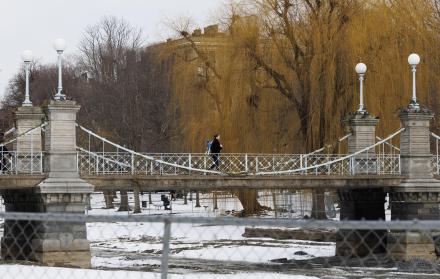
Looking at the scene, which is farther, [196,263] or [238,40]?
[238,40]

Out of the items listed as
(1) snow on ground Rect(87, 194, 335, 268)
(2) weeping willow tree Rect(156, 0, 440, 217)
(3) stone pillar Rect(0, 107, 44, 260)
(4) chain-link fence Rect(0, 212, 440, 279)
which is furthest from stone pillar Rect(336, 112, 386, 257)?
(3) stone pillar Rect(0, 107, 44, 260)

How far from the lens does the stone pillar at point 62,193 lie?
29562 mm

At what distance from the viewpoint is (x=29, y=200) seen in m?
31.4

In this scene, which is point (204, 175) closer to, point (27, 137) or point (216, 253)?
point (216, 253)

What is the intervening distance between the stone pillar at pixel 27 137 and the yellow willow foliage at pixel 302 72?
38.5 ft

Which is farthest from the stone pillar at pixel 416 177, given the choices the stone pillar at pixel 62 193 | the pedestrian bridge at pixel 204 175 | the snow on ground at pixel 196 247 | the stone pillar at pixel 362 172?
the stone pillar at pixel 62 193

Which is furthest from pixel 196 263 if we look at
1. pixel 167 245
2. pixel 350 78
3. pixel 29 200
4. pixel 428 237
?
pixel 167 245

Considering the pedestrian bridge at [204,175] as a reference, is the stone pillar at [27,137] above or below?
above

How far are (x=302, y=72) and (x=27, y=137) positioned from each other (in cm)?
1366

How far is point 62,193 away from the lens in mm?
30047

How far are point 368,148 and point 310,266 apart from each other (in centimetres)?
866

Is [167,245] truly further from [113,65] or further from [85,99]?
[113,65]

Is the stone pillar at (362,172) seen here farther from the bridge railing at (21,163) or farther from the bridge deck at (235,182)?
the bridge railing at (21,163)


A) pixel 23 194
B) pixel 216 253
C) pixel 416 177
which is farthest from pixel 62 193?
pixel 416 177
